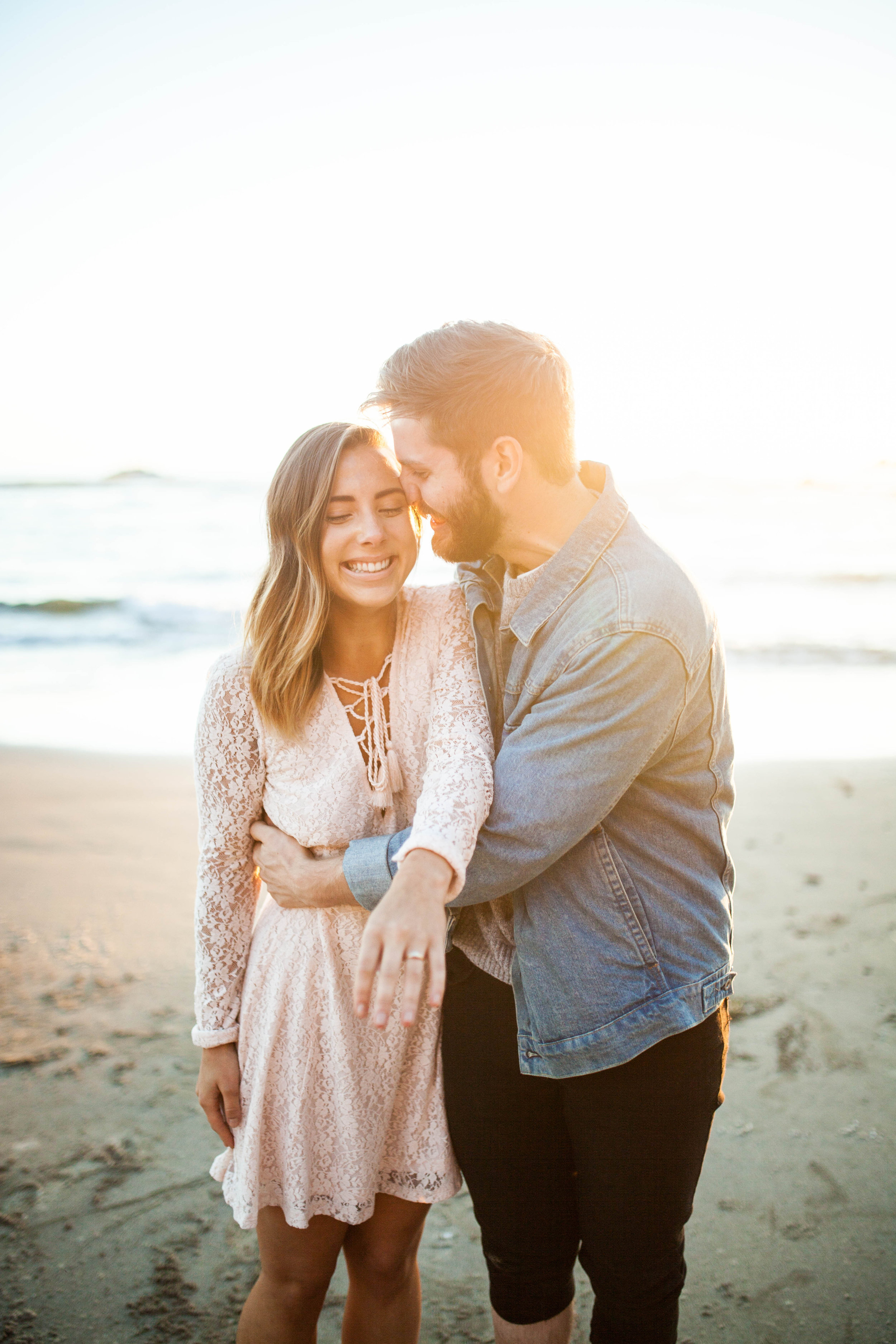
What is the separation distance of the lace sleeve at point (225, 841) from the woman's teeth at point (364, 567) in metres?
0.32

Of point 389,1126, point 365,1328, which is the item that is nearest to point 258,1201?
point 389,1126

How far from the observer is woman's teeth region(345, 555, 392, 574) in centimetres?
196

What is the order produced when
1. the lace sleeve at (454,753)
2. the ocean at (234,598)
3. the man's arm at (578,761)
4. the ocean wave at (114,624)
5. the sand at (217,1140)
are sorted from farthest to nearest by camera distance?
the ocean wave at (114,624) → the ocean at (234,598) → the sand at (217,1140) → the man's arm at (578,761) → the lace sleeve at (454,753)

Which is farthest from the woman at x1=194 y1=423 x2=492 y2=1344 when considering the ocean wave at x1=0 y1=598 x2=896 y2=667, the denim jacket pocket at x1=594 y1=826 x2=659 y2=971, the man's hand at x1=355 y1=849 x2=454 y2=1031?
the ocean wave at x1=0 y1=598 x2=896 y2=667

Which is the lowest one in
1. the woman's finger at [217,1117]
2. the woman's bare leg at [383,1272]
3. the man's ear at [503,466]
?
the woman's bare leg at [383,1272]

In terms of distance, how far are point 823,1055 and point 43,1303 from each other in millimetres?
2627

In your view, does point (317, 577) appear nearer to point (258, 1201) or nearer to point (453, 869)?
point (453, 869)

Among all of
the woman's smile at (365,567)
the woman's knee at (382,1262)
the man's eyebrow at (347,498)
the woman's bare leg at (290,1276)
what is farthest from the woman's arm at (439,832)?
the woman's knee at (382,1262)

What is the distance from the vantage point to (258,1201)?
6.23ft

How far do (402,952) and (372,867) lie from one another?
0.43 m

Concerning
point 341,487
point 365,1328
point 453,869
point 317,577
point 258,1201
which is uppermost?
point 341,487

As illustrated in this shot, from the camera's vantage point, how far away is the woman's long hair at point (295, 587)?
1881 mm

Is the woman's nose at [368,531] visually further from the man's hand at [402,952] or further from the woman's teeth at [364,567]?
the man's hand at [402,952]

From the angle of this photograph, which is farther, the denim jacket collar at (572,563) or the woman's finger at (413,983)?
the denim jacket collar at (572,563)
